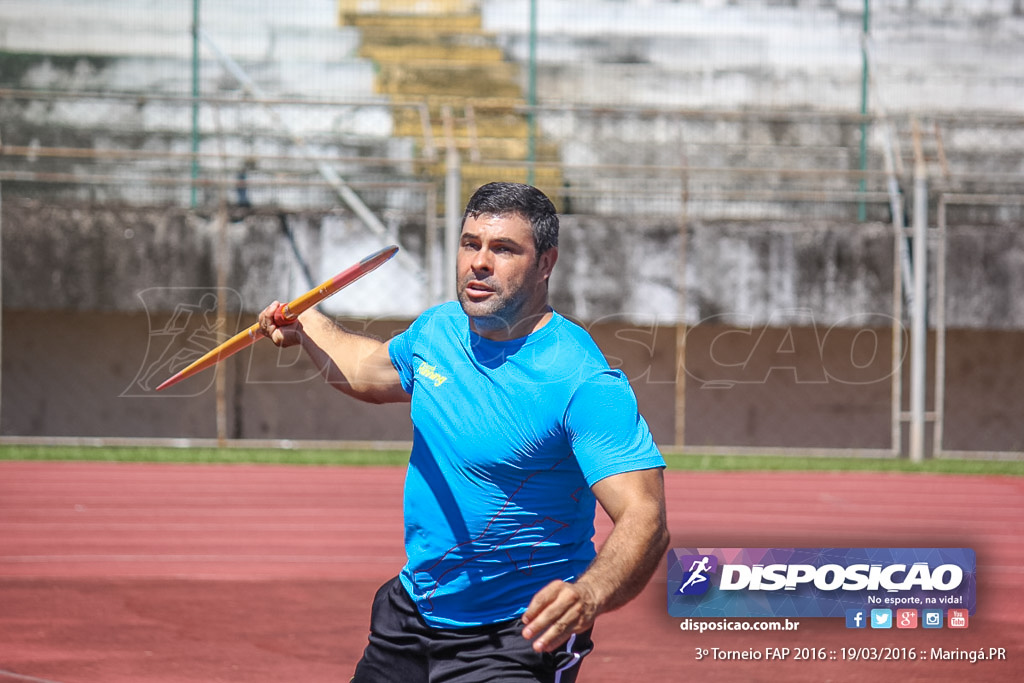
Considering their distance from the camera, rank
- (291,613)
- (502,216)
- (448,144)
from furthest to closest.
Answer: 1. (448,144)
2. (291,613)
3. (502,216)

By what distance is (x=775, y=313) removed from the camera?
14.2 meters

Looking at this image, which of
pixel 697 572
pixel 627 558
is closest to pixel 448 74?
pixel 697 572

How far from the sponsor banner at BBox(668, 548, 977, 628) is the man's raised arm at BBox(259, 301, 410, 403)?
161 cm

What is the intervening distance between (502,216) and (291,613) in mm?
4046

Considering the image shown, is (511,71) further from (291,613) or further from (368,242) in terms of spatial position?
(291,613)

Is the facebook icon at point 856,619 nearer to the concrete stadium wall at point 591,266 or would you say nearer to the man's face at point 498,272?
the man's face at point 498,272

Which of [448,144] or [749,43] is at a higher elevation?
[749,43]

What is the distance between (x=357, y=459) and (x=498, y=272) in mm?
10432

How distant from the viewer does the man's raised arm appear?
11.3ft

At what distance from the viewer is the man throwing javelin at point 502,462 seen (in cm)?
286

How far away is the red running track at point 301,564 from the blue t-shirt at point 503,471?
8.26 ft

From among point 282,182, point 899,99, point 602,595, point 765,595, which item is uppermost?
point 899,99

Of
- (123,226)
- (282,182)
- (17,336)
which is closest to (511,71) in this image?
(282,182)

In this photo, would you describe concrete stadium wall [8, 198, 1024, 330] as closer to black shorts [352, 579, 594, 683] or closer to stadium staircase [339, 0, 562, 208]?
stadium staircase [339, 0, 562, 208]
